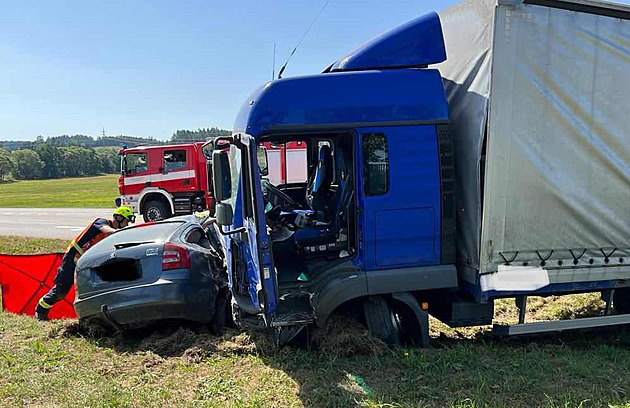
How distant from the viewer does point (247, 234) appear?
4.33 m

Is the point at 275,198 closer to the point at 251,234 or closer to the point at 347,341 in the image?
the point at 251,234

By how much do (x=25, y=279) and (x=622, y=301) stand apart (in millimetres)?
7841

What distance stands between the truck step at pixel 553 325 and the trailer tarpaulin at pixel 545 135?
1.45 ft

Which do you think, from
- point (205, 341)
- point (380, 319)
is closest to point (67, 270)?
point (205, 341)

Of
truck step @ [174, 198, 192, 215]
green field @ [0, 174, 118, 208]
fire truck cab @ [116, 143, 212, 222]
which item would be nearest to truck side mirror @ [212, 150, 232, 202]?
fire truck cab @ [116, 143, 212, 222]

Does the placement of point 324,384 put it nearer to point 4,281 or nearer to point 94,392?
point 94,392

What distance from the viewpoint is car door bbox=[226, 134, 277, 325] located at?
4.07 meters

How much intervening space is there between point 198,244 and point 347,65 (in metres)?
2.67

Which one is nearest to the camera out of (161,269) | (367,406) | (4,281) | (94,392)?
(367,406)

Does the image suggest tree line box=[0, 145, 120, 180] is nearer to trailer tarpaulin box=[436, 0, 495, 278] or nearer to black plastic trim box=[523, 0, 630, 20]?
trailer tarpaulin box=[436, 0, 495, 278]

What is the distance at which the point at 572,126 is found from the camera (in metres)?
4.41

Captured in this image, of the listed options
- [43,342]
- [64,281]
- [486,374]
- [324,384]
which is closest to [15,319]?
[64,281]

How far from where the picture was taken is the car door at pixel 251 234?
4066mm

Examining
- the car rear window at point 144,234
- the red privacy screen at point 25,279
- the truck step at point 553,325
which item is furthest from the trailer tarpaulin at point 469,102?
the red privacy screen at point 25,279
